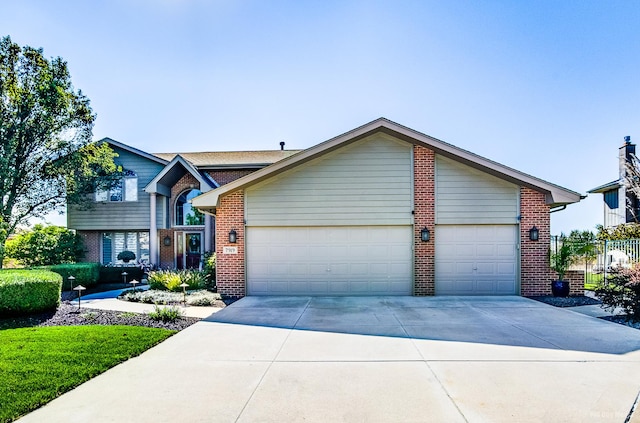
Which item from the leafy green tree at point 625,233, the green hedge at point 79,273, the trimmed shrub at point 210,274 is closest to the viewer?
the trimmed shrub at point 210,274

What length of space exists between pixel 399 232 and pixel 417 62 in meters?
5.45

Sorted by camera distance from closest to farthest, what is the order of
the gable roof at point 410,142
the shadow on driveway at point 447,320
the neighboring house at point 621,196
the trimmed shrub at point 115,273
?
the shadow on driveway at point 447,320, the gable roof at point 410,142, the trimmed shrub at point 115,273, the neighboring house at point 621,196

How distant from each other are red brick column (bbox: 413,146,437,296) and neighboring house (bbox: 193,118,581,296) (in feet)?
0.10

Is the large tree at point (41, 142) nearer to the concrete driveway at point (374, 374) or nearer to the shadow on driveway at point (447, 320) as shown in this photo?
the shadow on driveway at point (447, 320)

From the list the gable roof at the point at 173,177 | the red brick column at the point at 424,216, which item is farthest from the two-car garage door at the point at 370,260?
the gable roof at the point at 173,177

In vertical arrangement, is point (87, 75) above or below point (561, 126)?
above

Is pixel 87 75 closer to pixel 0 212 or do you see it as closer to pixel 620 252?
pixel 0 212

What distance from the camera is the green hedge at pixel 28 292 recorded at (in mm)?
7801

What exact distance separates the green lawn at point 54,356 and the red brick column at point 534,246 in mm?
9996

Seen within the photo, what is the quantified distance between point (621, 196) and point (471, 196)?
1585 cm

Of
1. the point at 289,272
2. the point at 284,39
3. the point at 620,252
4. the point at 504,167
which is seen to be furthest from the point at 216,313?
the point at 620,252

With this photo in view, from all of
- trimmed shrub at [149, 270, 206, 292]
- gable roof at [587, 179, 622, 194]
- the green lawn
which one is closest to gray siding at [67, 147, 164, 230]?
trimmed shrub at [149, 270, 206, 292]

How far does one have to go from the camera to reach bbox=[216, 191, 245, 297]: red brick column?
11203mm

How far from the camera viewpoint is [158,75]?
39.2 feet
